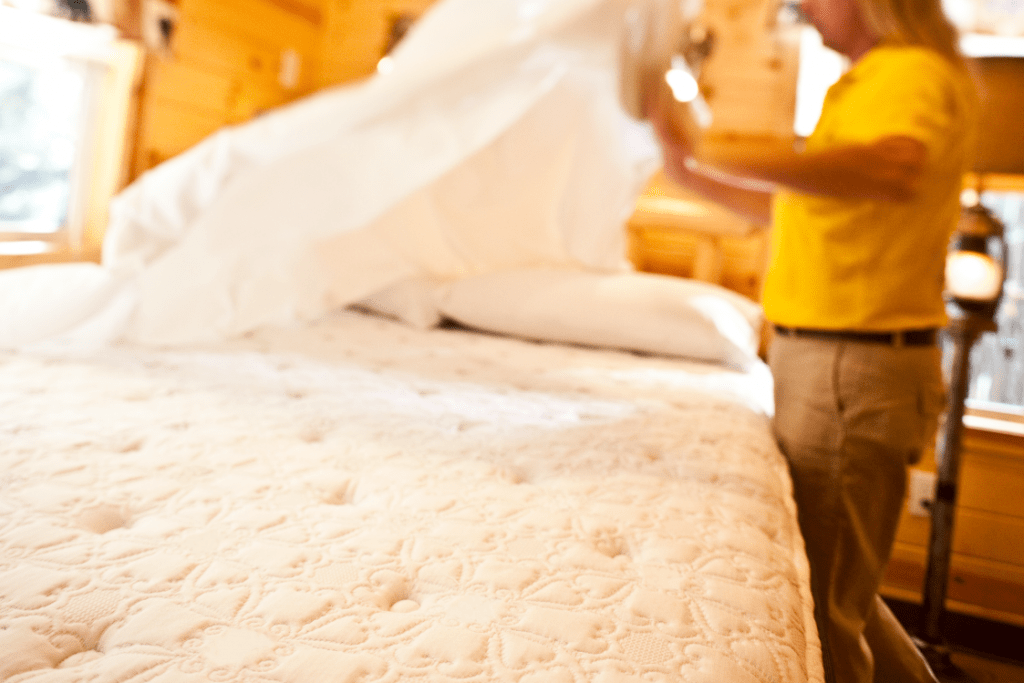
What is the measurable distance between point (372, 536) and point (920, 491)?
2050mm

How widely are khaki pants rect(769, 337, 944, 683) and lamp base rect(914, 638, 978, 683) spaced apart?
2.78 feet

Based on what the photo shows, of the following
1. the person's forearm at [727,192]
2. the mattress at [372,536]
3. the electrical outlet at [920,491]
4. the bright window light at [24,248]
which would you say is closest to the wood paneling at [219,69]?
the bright window light at [24,248]

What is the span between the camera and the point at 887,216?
107 cm

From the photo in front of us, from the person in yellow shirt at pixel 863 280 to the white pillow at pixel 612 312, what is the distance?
23.8 inches

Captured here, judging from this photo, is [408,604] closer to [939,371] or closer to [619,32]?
[939,371]

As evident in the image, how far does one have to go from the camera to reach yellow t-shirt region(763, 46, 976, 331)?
3.35 feet

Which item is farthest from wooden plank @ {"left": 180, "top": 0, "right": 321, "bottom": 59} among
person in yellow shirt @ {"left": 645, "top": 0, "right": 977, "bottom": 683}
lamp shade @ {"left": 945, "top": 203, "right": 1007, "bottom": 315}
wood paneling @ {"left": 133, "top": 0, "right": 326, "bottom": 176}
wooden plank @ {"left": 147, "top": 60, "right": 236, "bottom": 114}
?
lamp shade @ {"left": 945, "top": 203, "right": 1007, "bottom": 315}

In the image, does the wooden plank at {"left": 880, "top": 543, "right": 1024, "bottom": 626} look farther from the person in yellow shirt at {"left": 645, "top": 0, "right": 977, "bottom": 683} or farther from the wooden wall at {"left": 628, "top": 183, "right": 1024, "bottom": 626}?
the person in yellow shirt at {"left": 645, "top": 0, "right": 977, "bottom": 683}

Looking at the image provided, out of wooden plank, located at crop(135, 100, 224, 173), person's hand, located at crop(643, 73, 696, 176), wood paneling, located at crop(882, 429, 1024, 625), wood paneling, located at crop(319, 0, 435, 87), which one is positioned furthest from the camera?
wood paneling, located at crop(319, 0, 435, 87)

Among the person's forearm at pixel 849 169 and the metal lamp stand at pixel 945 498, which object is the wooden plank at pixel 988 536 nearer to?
the metal lamp stand at pixel 945 498

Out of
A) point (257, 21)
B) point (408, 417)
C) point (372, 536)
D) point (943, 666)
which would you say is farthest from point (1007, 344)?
point (257, 21)

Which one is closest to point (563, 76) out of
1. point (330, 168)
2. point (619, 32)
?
point (619, 32)

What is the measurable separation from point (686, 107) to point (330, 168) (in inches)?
28.5

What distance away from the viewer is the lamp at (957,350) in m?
1.84
